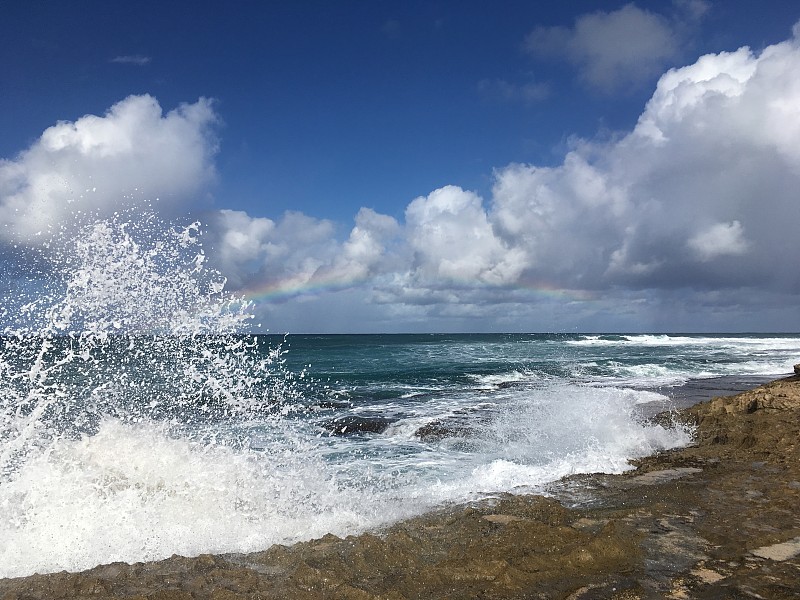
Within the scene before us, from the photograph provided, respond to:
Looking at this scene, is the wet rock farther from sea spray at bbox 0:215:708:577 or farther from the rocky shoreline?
the rocky shoreline

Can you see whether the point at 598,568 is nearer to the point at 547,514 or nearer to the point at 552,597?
the point at 552,597

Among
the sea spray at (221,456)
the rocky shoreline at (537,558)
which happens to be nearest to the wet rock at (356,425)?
the sea spray at (221,456)

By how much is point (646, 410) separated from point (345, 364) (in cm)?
2726

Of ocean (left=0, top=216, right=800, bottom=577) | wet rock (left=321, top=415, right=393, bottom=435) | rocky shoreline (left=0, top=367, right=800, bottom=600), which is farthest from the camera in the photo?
wet rock (left=321, top=415, right=393, bottom=435)

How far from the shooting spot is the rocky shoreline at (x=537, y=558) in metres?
4.33

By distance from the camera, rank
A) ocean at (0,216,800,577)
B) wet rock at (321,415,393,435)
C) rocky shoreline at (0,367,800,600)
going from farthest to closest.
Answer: wet rock at (321,415,393,435)
ocean at (0,216,800,577)
rocky shoreline at (0,367,800,600)

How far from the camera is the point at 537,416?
13656 millimetres

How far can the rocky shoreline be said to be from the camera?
433 centimetres

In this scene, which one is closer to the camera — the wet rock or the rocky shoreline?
the rocky shoreline

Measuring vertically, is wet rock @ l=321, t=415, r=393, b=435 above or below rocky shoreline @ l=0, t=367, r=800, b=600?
below

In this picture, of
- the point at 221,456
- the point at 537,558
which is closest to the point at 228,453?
the point at 221,456

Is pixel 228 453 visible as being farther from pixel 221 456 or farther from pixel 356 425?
pixel 356 425

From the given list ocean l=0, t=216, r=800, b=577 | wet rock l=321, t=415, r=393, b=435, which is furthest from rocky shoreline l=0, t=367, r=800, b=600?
wet rock l=321, t=415, r=393, b=435

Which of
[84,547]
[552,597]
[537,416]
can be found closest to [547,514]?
[552,597]
